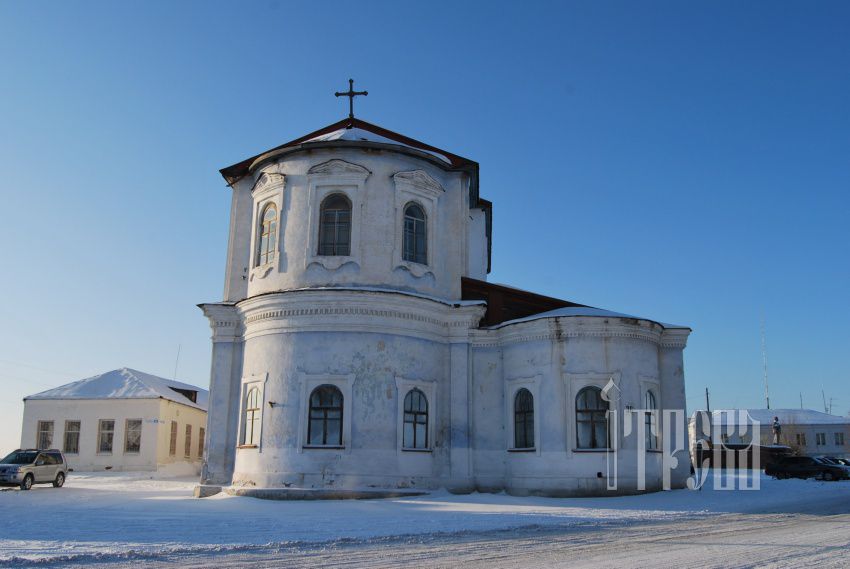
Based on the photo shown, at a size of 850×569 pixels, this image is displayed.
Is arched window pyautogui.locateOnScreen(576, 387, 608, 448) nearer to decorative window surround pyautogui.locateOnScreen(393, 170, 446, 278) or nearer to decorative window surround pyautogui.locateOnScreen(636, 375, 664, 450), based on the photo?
decorative window surround pyautogui.locateOnScreen(636, 375, 664, 450)

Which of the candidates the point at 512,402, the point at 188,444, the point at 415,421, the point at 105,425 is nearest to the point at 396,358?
the point at 415,421

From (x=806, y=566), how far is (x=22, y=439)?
3641 centimetres

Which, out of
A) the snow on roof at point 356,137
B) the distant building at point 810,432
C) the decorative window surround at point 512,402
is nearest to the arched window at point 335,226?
the snow on roof at point 356,137

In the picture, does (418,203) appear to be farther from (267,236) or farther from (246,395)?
(246,395)

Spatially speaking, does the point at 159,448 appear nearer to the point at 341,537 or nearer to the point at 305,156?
the point at 305,156

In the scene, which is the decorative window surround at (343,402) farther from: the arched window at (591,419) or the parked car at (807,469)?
the parked car at (807,469)

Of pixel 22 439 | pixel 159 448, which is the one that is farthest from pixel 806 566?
pixel 22 439

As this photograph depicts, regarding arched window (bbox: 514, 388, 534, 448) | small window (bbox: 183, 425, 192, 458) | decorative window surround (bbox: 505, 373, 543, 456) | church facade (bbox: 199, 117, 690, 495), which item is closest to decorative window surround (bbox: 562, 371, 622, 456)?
church facade (bbox: 199, 117, 690, 495)

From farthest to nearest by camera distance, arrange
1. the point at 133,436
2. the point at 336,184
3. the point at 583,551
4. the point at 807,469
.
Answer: the point at 133,436 → the point at 807,469 → the point at 336,184 → the point at 583,551

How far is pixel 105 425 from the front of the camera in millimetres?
36531

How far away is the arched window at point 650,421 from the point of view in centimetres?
2080

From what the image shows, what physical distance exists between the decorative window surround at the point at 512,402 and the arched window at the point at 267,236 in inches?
293

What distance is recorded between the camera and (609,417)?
20078 mm

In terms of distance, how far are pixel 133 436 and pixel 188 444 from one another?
15.2 ft
